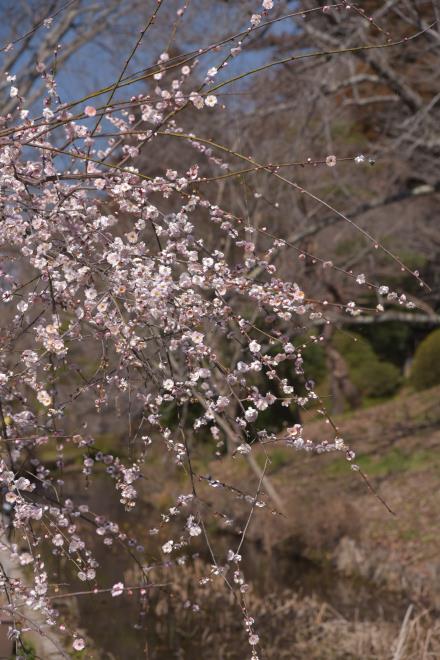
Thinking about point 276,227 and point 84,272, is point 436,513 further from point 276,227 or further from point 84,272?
point 84,272

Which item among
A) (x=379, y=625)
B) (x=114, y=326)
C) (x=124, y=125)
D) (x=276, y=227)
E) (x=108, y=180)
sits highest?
(x=276, y=227)

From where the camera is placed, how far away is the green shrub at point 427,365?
1562 cm

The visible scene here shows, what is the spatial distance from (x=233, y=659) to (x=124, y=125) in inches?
195

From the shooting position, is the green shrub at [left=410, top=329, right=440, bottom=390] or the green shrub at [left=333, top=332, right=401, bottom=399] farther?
the green shrub at [left=333, top=332, right=401, bottom=399]

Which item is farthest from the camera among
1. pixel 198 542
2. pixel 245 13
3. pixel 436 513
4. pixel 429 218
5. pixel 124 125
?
pixel 429 218

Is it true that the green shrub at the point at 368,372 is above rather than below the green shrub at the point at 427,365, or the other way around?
above

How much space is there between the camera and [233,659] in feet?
20.6

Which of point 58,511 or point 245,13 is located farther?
point 245,13

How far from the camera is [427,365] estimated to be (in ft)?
51.8

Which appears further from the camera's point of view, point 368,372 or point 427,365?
point 368,372

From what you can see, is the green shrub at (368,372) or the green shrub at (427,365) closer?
the green shrub at (427,365)

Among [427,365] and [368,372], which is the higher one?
[368,372]

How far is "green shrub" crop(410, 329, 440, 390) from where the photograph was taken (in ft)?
51.2

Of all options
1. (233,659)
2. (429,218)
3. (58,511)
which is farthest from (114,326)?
(429,218)
